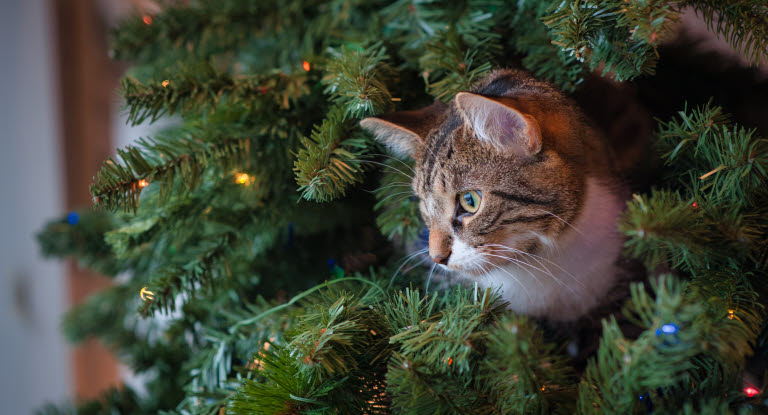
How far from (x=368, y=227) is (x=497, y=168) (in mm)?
217

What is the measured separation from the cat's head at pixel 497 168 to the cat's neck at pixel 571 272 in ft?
0.06

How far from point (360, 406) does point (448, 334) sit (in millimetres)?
128

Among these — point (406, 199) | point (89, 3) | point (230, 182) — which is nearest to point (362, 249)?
point (406, 199)

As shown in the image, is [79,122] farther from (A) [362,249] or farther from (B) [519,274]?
(B) [519,274]

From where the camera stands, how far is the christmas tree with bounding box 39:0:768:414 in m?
0.38

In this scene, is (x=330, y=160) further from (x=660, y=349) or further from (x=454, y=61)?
(x=660, y=349)

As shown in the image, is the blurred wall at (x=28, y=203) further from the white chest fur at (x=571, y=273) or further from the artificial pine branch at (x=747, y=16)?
the artificial pine branch at (x=747, y=16)

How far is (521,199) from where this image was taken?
0.62 meters

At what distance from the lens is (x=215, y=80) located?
0.60 metres

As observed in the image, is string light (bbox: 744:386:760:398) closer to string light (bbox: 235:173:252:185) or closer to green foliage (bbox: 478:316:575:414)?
green foliage (bbox: 478:316:575:414)

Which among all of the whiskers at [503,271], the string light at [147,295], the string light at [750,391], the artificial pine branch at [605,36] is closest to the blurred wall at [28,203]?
the string light at [147,295]

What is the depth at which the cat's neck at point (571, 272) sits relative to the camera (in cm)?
65

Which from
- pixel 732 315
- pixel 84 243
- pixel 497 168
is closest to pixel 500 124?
pixel 497 168

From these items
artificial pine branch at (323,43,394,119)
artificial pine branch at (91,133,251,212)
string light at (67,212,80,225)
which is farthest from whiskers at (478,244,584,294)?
string light at (67,212,80,225)
